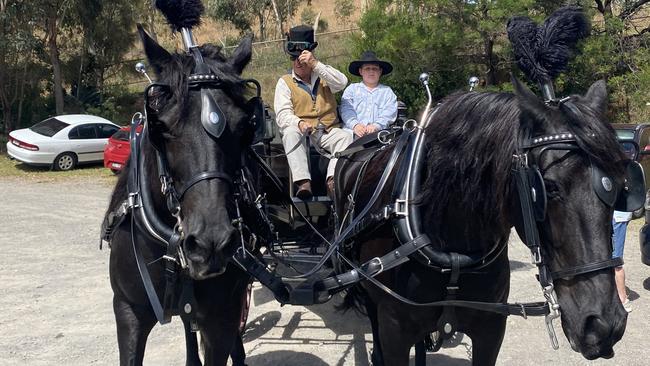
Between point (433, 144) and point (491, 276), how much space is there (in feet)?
2.37

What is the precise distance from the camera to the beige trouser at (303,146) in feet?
14.5

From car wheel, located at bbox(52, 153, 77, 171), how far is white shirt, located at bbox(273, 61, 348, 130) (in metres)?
14.7

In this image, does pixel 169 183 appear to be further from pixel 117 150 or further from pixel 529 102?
pixel 117 150

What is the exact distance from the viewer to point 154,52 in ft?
8.80

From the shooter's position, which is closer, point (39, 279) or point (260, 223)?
point (260, 223)

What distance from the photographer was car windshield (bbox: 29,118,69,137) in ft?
57.9

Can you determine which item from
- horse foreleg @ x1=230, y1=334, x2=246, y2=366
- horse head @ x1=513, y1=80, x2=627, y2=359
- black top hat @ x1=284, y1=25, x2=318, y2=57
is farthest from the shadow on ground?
horse head @ x1=513, y1=80, x2=627, y2=359

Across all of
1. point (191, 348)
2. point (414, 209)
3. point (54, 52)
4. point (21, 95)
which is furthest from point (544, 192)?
point (21, 95)

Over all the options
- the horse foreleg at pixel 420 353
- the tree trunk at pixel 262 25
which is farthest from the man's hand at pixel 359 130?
the tree trunk at pixel 262 25

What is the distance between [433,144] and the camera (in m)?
2.79

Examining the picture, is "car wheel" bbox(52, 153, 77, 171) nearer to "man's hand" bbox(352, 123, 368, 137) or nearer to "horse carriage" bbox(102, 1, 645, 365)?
"man's hand" bbox(352, 123, 368, 137)

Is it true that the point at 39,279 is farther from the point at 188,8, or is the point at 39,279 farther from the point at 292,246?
the point at 188,8

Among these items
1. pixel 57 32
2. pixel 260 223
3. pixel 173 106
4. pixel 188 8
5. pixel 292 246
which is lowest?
pixel 292 246

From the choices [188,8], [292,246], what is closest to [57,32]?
[292,246]
